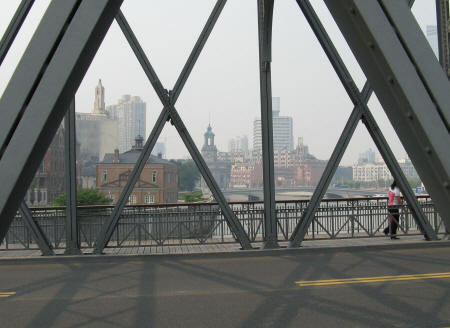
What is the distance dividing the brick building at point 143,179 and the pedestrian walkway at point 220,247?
218 ft

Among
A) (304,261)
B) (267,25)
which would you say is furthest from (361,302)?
(267,25)

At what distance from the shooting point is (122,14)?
1055 centimetres

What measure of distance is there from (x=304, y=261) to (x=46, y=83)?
8.43 m

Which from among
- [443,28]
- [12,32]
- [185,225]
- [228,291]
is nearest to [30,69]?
[228,291]

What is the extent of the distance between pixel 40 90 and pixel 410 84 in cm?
205

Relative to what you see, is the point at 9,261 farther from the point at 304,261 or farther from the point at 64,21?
the point at 64,21

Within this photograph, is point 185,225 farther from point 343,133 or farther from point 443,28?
point 443,28

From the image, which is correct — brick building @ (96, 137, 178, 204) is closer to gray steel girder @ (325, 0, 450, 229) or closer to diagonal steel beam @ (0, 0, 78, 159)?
diagonal steel beam @ (0, 0, 78, 159)

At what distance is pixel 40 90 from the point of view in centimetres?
240

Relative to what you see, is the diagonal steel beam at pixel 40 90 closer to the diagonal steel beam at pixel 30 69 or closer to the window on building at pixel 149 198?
the diagonal steel beam at pixel 30 69

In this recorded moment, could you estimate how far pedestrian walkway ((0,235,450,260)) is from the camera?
35.4 feet

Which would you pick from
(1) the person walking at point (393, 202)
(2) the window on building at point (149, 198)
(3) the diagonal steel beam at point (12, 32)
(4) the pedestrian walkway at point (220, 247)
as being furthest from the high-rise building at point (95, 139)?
(3) the diagonal steel beam at point (12, 32)

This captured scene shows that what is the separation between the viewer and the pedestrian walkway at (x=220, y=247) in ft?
35.4

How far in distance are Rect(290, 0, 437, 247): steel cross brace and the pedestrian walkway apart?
0.87 metres
